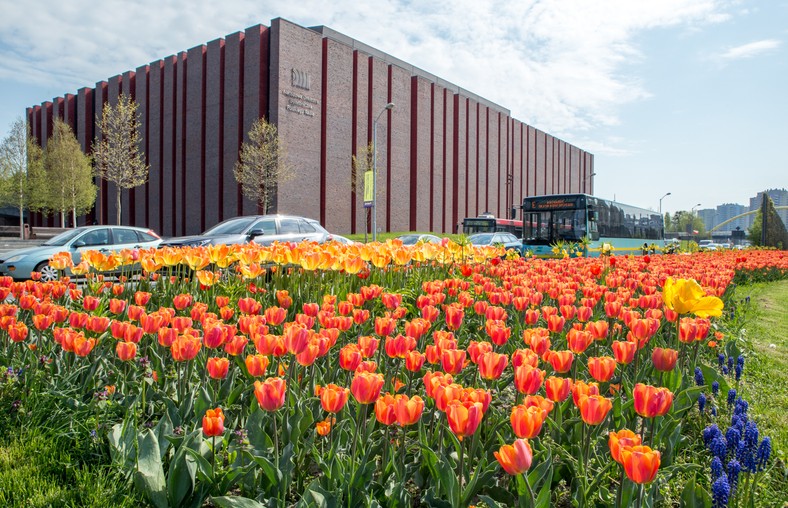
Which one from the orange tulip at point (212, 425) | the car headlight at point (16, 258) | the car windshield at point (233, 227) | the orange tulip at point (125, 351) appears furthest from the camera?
the car headlight at point (16, 258)

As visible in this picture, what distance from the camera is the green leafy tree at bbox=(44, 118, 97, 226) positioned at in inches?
1593

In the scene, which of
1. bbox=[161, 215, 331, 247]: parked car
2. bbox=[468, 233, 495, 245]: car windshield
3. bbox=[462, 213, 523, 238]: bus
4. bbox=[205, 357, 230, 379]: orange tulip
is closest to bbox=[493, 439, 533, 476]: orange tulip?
bbox=[205, 357, 230, 379]: orange tulip

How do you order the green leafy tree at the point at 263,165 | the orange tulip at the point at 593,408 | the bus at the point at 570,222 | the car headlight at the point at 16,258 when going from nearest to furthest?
the orange tulip at the point at 593,408 < the car headlight at the point at 16,258 < the bus at the point at 570,222 < the green leafy tree at the point at 263,165

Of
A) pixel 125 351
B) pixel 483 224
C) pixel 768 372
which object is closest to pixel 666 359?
pixel 125 351

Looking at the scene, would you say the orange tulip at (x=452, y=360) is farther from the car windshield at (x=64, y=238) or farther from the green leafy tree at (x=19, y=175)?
the green leafy tree at (x=19, y=175)

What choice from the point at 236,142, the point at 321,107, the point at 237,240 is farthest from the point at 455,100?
the point at 237,240

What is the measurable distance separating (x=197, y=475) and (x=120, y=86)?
5046 centimetres

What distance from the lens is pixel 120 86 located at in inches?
1777

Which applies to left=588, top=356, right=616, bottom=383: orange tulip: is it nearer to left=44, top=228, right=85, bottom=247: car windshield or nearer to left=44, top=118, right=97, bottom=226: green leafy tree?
left=44, top=228, right=85, bottom=247: car windshield

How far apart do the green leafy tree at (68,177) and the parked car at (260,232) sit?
33.8 metres

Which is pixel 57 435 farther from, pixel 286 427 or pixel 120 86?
pixel 120 86

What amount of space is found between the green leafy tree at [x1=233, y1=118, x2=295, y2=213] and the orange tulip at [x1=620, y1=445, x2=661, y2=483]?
107 ft

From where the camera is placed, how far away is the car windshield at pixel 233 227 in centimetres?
1219

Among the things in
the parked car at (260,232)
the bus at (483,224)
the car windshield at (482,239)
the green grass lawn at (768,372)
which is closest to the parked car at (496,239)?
the car windshield at (482,239)
